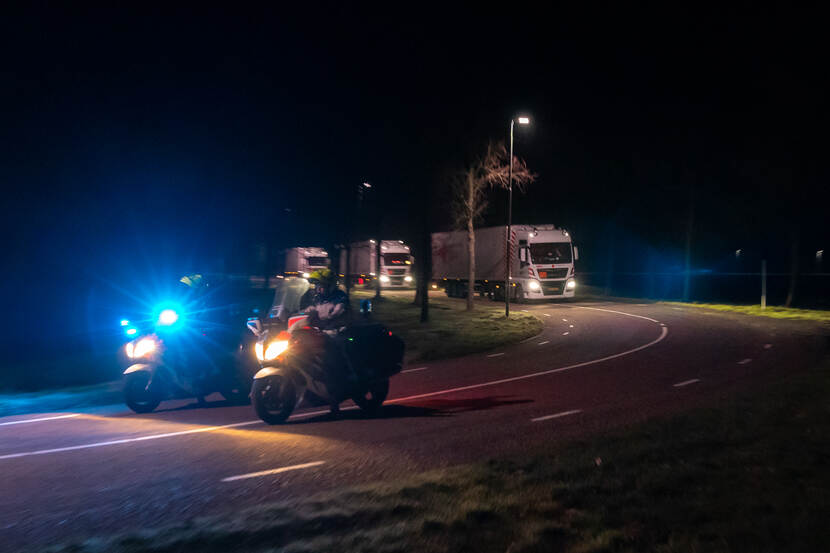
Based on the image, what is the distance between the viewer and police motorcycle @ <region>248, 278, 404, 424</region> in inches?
340

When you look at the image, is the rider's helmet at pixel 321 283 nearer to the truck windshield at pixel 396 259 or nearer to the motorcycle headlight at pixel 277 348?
the motorcycle headlight at pixel 277 348

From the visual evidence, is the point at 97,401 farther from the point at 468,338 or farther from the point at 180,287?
the point at 468,338

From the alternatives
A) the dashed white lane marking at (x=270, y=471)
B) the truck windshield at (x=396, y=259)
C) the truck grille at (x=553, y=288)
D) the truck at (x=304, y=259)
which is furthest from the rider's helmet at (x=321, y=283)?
the truck at (x=304, y=259)

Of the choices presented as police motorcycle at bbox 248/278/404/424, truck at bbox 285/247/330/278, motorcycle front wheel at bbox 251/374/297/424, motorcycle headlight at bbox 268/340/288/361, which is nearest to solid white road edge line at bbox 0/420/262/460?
motorcycle front wheel at bbox 251/374/297/424

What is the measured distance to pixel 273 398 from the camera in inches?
344

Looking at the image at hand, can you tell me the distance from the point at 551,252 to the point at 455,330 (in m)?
14.4

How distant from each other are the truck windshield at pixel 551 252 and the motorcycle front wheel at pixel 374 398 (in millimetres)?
25986

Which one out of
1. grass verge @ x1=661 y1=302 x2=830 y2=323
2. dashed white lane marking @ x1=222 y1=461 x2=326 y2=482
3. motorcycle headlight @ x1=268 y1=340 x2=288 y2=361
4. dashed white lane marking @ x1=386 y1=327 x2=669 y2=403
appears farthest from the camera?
grass verge @ x1=661 y1=302 x2=830 y2=323

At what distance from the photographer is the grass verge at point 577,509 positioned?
422 cm

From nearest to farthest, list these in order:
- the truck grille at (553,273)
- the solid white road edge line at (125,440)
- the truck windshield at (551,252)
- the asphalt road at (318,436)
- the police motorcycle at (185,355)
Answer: the asphalt road at (318,436) → the solid white road edge line at (125,440) → the police motorcycle at (185,355) → the truck windshield at (551,252) → the truck grille at (553,273)

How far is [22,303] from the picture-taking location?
88.7 feet

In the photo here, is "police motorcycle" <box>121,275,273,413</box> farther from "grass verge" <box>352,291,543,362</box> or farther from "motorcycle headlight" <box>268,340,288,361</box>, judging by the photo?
"grass verge" <box>352,291,543,362</box>

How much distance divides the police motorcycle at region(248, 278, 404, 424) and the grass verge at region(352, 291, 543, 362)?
7.07 metres

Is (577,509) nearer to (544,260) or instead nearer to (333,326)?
(333,326)
